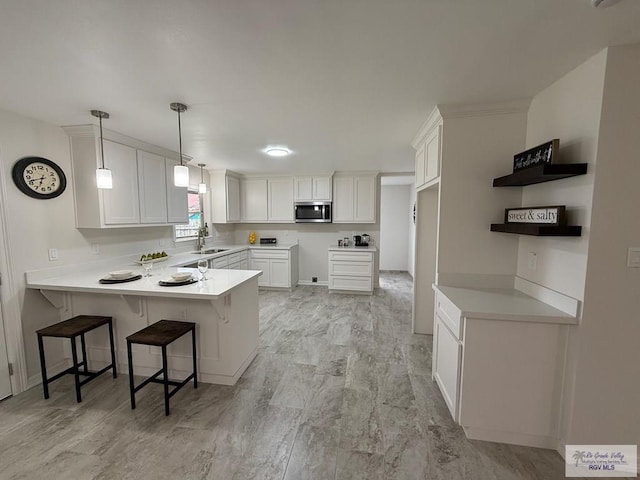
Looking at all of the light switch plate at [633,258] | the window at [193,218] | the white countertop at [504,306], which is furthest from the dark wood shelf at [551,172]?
the window at [193,218]

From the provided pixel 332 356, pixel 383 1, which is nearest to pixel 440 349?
pixel 332 356

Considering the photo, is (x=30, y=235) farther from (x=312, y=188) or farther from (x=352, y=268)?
(x=352, y=268)

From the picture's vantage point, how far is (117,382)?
2463 mm

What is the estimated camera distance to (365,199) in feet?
17.6

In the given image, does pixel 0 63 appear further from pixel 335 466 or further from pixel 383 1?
pixel 335 466

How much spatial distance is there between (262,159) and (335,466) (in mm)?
3834

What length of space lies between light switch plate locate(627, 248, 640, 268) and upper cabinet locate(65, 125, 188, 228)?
420 cm

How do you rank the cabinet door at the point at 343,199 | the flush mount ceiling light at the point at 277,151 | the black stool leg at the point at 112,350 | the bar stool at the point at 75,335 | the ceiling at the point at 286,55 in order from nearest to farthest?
the ceiling at the point at 286,55 → the bar stool at the point at 75,335 → the black stool leg at the point at 112,350 → the flush mount ceiling light at the point at 277,151 → the cabinet door at the point at 343,199

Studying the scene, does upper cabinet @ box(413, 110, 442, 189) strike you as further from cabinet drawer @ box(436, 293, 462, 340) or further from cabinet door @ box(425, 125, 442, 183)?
cabinet drawer @ box(436, 293, 462, 340)

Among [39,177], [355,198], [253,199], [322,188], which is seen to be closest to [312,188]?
[322,188]

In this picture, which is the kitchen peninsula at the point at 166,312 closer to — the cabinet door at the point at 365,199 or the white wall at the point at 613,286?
the white wall at the point at 613,286

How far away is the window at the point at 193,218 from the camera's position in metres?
4.67

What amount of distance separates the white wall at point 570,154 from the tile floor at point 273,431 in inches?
46.5

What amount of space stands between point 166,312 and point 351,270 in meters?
3.44
